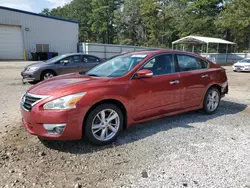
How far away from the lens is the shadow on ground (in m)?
3.50

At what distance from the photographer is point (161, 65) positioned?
4.42 meters

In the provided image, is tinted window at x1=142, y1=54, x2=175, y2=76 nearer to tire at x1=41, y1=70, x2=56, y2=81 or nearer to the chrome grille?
the chrome grille

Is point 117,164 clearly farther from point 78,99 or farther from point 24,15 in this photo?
point 24,15

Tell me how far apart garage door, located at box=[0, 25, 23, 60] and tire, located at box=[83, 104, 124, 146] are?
2532 cm

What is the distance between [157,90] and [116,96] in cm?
94

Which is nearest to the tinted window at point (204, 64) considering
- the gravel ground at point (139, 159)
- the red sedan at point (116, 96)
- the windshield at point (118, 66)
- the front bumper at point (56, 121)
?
the red sedan at point (116, 96)

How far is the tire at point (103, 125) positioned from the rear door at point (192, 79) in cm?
167

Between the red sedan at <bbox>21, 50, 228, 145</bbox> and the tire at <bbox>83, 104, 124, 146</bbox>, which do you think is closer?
the red sedan at <bbox>21, 50, 228, 145</bbox>

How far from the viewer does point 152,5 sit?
4128cm

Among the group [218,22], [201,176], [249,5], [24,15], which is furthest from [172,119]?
[218,22]

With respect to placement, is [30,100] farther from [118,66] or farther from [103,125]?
[118,66]

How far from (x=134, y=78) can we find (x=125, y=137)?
1.06 metres

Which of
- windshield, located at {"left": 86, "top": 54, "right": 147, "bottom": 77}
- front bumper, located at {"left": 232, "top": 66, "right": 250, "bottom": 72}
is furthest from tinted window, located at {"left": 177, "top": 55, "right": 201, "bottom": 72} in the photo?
front bumper, located at {"left": 232, "top": 66, "right": 250, "bottom": 72}

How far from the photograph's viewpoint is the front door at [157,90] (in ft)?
12.8
